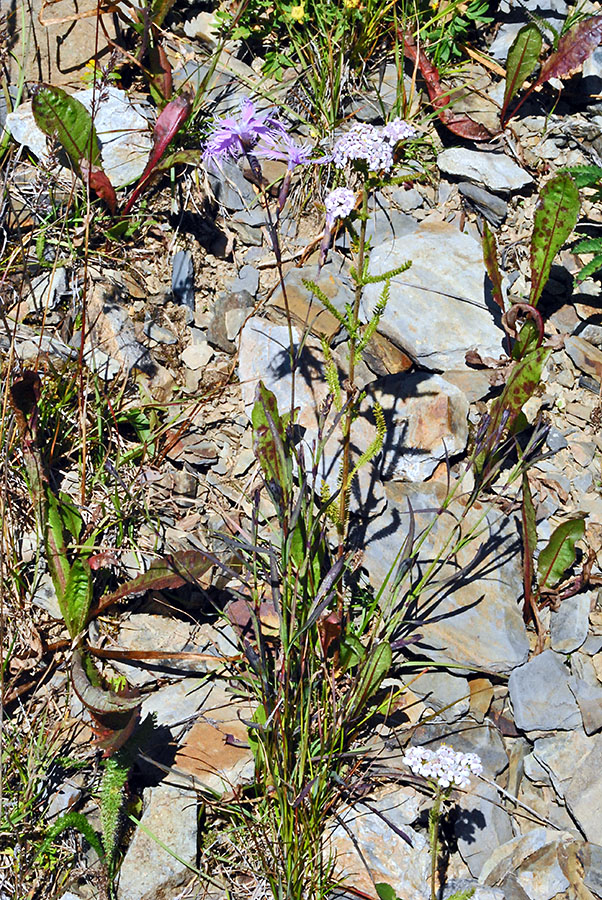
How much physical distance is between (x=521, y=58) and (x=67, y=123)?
1.91m

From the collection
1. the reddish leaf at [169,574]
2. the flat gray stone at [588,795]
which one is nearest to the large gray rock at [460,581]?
the flat gray stone at [588,795]

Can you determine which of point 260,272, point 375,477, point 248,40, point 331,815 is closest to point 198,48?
point 248,40

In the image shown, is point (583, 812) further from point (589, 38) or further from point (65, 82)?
point (65, 82)

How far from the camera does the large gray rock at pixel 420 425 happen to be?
9.65 ft

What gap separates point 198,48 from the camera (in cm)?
371

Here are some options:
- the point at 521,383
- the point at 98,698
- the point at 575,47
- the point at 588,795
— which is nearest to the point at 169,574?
the point at 98,698

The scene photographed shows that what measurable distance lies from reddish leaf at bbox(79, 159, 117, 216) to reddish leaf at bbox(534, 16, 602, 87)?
194cm

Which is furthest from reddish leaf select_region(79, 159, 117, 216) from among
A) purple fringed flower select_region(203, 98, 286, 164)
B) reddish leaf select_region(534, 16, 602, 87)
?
reddish leaf select_region(534, 16, 602, 87)

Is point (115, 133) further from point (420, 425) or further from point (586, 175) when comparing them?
point (586, 175)

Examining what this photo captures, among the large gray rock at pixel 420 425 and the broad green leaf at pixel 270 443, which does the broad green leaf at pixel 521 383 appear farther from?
the broad green leaf at pixel 270 443

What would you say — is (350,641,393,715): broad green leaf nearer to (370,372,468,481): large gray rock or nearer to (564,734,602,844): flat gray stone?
(564,734,602,844): flat gray stone

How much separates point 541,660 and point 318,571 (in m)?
0.79

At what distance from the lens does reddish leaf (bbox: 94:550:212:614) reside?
2.56 m

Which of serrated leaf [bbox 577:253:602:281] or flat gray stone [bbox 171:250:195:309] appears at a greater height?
serrated leaf [bbox 577:253:602:281]
